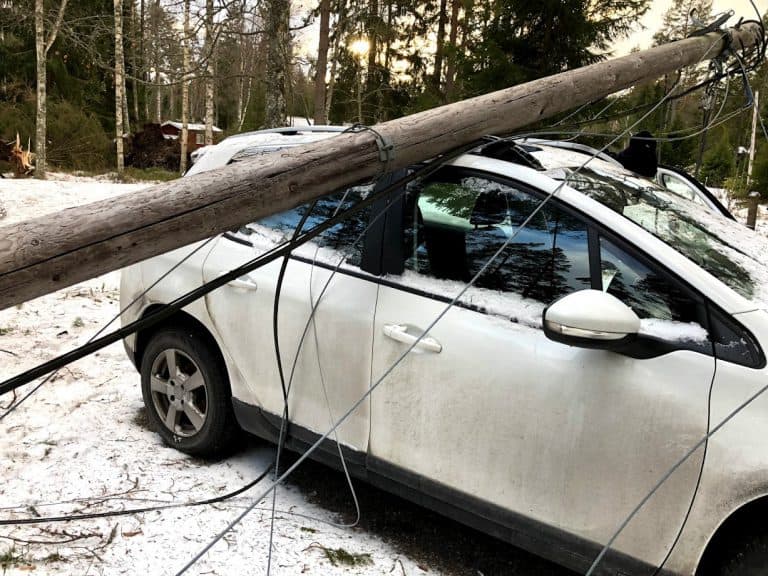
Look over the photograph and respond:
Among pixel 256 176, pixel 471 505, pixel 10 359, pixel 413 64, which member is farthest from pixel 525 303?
pixel 413 64

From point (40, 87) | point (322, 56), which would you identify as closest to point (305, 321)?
point (322, 56)

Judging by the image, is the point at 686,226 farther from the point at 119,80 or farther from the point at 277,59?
the point at 119,80

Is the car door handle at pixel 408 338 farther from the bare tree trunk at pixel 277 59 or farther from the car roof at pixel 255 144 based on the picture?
the bare tree trunk at pixel 277 59

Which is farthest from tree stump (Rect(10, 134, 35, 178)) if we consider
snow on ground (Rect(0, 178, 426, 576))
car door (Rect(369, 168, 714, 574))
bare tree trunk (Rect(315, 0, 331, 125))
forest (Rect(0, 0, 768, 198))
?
car door (Rect(369, 168, 714, 574))

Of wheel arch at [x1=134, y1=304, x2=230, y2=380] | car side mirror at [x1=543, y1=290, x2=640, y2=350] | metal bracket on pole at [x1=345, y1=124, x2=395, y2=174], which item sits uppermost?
metal bracket on pole at [x1=345, y1=124, x2=395, y2=174]

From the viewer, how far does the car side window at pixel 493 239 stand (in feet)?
7.20

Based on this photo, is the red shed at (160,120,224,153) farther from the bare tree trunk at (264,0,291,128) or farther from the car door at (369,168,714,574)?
the car door at (369,168,714,574)

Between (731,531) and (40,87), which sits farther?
(40,87)

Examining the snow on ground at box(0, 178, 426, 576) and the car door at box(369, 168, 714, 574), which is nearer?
the car door at box(369, 168, 714, 574)

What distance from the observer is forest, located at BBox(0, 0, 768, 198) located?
10711 mm

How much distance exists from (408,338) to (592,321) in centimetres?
79

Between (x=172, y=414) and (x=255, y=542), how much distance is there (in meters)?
1.08

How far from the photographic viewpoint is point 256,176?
1.81 m

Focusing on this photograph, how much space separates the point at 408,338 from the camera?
2334 mm
